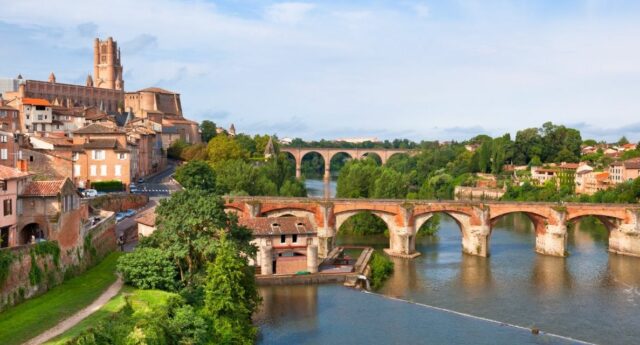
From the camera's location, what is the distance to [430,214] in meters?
57.2

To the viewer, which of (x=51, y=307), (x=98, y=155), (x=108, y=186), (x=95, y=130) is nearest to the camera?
(x=51, y=307)

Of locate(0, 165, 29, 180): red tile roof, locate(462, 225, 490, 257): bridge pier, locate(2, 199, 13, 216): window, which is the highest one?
locate(0, 165, 29, 180): red tile roof

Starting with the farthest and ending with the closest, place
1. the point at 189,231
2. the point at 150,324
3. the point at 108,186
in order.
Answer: the point at 108,186
the point at 189,231
the point at 150,324

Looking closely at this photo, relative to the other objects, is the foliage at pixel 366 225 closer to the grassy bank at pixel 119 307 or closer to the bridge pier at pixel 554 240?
the bridge pier at pixel 554 240

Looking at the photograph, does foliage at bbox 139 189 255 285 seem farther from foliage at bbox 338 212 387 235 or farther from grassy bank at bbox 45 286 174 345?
foliage at bbox 338 212 387 235

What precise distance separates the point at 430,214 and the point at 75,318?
125 ft

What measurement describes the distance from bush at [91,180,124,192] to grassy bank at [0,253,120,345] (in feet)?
80.4

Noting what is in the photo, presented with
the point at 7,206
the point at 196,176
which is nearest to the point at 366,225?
the point at 196,176

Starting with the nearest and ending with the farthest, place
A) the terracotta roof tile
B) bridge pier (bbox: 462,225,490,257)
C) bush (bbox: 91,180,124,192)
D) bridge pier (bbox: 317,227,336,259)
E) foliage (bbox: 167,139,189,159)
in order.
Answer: bridge pier (bbox: 317,227,336,259)
bush (bbox: 91,180,124,192)
bridge pier (bbox: 462,225,490,257)
the terracotta roof tile
foliage (bbox: 167,139,189,159)

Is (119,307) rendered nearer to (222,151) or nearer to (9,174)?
(9,174)

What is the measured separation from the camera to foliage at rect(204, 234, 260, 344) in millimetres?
27172

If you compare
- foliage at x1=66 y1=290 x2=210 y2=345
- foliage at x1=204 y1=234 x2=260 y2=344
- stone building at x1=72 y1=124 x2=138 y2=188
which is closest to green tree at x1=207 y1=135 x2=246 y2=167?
stone building at x1=72 y1=124 x2=138 y2=188

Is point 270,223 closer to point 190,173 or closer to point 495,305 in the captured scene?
point 495,305

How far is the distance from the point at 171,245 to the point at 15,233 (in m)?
7.10
